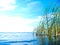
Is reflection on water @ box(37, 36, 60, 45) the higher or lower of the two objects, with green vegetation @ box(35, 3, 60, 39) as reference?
lower

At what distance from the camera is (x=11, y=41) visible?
2.38 metres

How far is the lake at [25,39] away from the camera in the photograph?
2328 mm

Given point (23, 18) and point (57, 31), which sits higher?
point (23, 18)

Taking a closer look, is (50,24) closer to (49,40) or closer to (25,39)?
(49,40)

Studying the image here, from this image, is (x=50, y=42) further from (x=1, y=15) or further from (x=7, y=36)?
(x=1, y=15)

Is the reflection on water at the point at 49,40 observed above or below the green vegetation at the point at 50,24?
below

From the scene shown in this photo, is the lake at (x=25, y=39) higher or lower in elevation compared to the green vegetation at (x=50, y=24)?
lower

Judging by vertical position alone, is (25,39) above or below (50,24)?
below

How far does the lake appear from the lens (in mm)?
2328

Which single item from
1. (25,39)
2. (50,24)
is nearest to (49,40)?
(50,24)

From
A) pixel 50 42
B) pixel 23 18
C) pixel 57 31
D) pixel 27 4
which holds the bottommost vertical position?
pixel 50 42

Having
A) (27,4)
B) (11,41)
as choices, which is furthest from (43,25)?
(11,41)

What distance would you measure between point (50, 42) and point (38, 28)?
0.31 meters

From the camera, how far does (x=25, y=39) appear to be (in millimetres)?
2393
